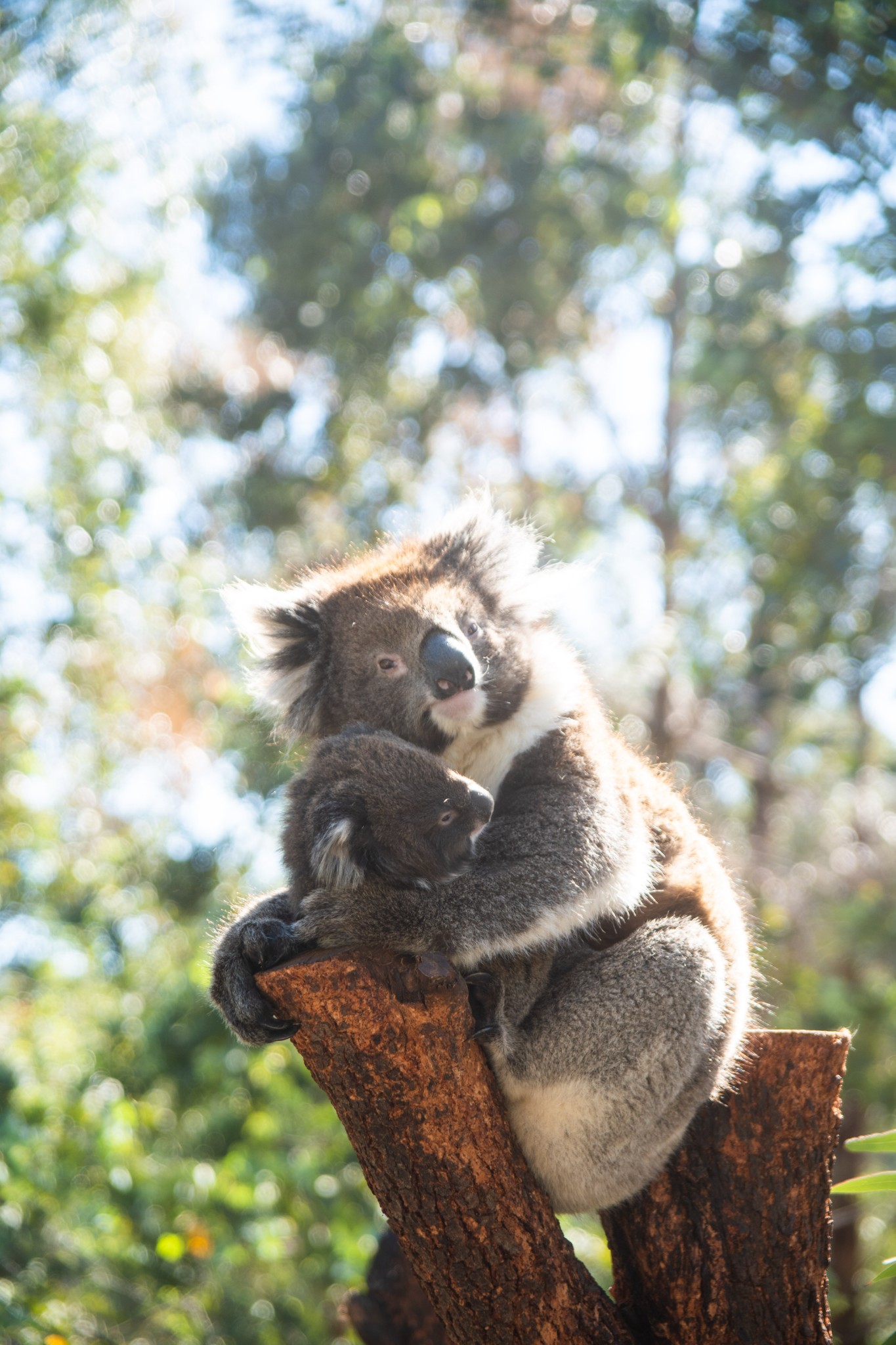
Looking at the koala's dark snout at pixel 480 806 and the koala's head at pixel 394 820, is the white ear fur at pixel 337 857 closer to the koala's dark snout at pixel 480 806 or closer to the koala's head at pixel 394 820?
the koala's head at pixel 394 820

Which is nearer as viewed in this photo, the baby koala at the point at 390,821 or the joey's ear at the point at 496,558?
the baby koala at the point at 390,821

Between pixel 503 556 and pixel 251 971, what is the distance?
4.89ft

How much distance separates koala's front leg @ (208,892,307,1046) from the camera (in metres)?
2.18

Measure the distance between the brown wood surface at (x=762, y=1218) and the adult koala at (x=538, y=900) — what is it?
13 cm

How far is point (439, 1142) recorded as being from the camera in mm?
2072

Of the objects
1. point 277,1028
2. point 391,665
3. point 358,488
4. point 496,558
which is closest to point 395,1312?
point 277,1028

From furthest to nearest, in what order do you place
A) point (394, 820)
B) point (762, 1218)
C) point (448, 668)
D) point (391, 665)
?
1. point (391, 665)
2. point (448, 668)
3. point (762, 1218)
4. point (394, 820)

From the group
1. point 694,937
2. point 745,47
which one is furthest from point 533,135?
point 694,937

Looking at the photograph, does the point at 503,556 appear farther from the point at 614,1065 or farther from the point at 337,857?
the point at 614,1065

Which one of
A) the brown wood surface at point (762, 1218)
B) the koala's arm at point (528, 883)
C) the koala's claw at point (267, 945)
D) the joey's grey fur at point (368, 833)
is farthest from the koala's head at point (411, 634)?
the brown wood surface at point (762, 1218)

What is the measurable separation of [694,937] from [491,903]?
Answer: 577 millimetres

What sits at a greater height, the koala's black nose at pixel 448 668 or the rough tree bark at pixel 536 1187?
the koala's black nose at pixel 448 668

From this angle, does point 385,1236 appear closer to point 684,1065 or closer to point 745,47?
point 684,1065

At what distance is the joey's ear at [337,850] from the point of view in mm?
2096
